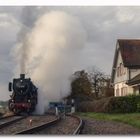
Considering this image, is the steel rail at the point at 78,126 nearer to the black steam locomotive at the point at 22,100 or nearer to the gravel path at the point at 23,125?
the gravel path at the point at 23,125

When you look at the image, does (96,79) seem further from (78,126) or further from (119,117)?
(119,117)

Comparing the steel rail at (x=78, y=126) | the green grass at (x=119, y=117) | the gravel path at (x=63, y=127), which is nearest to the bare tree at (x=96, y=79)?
the steel rail at (x=78, y=126)

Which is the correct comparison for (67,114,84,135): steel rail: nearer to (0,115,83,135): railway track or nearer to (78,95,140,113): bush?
(0,115,83,135): railway track

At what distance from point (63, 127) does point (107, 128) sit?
1.14 metres

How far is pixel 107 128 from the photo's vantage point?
582 inches

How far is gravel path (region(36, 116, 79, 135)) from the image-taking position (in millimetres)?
14086

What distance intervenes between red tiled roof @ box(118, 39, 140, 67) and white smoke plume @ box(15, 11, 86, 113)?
3.58 ft

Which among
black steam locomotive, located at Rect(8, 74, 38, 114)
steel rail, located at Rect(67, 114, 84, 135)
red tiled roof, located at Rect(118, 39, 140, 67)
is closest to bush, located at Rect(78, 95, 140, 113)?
steel rail, located at Rect(67, 114, 84, 135)

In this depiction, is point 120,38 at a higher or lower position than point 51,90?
higher

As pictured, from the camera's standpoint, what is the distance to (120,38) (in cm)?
1453

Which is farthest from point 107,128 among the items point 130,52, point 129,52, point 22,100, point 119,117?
point 22,100
